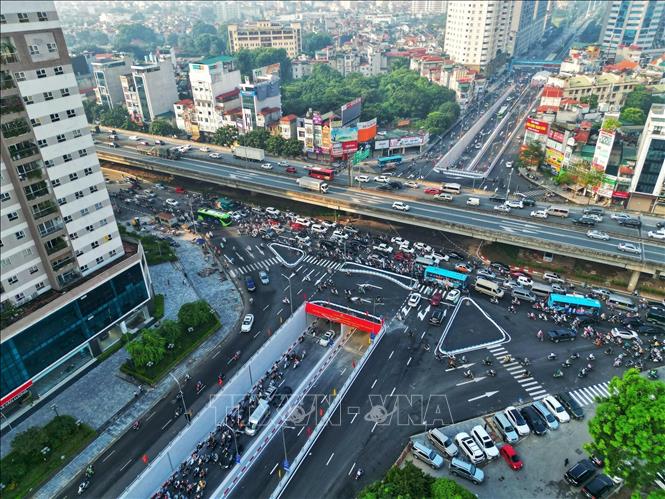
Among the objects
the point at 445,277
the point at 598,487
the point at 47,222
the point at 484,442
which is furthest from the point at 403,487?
the point at 47,222

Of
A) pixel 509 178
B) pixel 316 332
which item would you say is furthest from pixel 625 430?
pixel 509 178

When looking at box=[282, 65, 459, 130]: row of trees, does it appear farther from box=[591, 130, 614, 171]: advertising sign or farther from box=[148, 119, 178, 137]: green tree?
box=[591, 130, 614, 171]: advertising sign

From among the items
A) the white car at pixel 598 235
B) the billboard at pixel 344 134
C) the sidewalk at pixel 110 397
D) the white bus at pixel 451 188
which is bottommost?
the sidewalk at pixel 110 397

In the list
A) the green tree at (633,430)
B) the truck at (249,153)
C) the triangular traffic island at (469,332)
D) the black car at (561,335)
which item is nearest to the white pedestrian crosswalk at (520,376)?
the triangular traffic island at (469,332)

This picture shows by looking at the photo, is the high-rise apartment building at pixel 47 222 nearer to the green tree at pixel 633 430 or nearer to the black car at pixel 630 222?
the green tree at pixel 633 430

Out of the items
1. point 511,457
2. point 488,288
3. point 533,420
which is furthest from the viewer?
point 488,288

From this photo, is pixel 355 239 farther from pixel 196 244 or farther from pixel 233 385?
pixel 233 385

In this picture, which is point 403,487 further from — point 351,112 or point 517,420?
point 351,112
